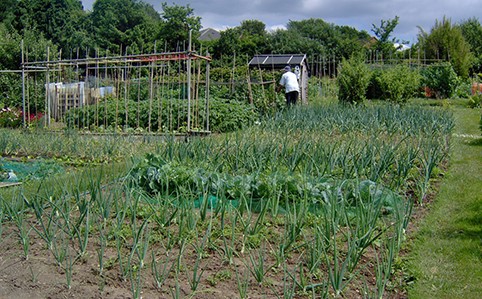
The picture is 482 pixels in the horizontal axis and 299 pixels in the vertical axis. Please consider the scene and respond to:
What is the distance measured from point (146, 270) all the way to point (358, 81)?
514 inches

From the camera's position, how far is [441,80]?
19.6m

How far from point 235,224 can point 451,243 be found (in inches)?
66.1

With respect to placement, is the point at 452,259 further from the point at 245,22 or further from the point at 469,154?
the point at 245,22

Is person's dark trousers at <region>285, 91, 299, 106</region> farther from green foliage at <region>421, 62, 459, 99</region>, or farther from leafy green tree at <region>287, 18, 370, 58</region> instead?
leafy green tree at <region>287, 18, 370, 58</region>

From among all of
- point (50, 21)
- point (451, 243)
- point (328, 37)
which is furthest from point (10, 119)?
point (328, 37)

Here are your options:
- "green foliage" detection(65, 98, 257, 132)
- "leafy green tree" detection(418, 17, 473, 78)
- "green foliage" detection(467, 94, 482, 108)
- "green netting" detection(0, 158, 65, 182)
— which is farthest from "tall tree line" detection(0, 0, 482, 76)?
"green netting" detection(0, 158, 65, 182)

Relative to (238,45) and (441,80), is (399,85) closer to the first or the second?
(441,80)

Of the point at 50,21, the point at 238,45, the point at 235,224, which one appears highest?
the point at 50,21

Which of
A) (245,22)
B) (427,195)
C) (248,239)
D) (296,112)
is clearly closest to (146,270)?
(248,239)

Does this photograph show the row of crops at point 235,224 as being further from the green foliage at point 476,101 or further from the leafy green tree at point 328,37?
the leafy green tree at point 328,37

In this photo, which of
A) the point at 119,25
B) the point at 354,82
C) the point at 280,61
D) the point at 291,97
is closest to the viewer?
the point at 291,97

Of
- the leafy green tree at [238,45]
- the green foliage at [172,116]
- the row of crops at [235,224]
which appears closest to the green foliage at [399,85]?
the green foliage at [172,116]

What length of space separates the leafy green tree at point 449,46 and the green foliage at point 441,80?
5.55m

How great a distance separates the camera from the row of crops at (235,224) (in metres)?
3.10
